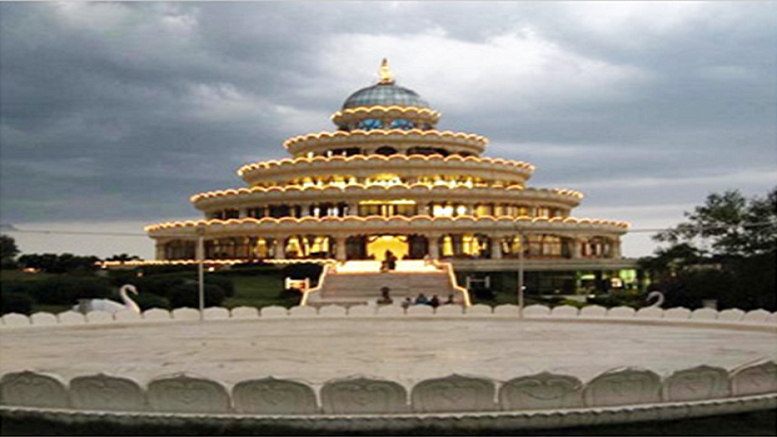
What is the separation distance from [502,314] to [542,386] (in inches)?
936

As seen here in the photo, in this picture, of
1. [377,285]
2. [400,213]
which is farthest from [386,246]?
[377,285]

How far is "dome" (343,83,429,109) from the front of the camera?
94.0 meters

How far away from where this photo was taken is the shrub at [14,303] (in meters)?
40.4

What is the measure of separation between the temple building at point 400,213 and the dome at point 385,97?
2189 millimetres

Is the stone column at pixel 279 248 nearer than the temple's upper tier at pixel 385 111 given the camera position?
Yes

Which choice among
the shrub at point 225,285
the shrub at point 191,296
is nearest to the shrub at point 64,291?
the shrub at point 191,296

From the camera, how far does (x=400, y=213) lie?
268 feet

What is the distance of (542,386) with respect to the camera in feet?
46.4

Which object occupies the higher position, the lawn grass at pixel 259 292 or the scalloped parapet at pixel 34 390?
the lawn grass at pixel 259 292

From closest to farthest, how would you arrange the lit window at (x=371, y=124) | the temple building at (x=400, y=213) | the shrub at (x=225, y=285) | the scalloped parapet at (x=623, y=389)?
the scalloped parapet at (x=623, y=389)
the shrub at (x=225, y=285)
the temple building at (x=400, y=213)
the lit window at (x=371, y=124)

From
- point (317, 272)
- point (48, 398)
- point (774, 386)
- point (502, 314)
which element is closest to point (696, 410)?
point (774, 386)

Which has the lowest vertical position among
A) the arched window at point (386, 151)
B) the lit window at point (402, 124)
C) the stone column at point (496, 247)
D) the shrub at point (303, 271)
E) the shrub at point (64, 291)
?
the shrub at point (64, 291)

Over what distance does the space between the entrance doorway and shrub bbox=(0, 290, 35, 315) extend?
→ 4217 cm

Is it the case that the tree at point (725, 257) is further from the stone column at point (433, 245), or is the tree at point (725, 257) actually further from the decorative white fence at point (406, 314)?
A: the stone column at point (433, 245)
